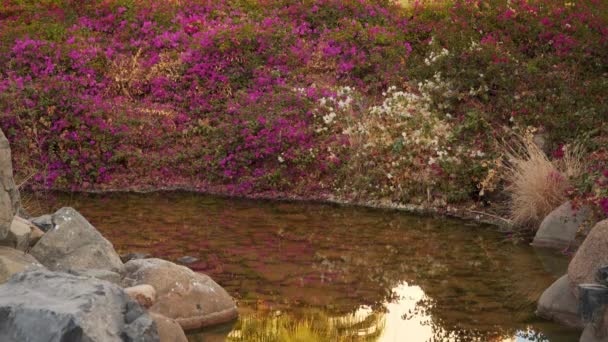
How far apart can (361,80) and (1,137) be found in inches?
478

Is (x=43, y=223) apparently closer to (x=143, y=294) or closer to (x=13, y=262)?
(x=13, y=262)

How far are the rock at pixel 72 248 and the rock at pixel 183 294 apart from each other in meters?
0.28

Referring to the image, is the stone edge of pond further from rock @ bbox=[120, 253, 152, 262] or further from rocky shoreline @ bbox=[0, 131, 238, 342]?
rocky shoreline @ bbox=[0, 131, 238, 342]

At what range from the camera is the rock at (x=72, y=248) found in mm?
9461

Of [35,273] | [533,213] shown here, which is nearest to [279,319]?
[35,273]

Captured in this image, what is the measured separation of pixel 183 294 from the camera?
30.6 feet

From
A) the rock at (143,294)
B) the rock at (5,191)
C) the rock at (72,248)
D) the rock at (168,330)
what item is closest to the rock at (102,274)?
the rock at (143,294)

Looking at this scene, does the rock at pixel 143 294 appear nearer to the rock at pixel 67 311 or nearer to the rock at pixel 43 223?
the rock at pixel 67 311

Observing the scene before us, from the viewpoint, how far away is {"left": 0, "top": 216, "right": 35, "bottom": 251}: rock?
915 centimetres

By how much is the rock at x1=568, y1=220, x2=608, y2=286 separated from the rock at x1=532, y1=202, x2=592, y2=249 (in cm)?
301

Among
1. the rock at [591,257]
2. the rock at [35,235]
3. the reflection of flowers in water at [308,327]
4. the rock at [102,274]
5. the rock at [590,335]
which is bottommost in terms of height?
the reflection of flowers in water at [308,327]

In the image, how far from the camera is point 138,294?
26.9ft

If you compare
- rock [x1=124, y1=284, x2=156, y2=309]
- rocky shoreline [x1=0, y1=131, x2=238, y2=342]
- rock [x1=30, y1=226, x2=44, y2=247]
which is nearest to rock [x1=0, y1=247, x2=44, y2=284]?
rocky shoreline [x1=0, y1=131, x2=238, y2=342]

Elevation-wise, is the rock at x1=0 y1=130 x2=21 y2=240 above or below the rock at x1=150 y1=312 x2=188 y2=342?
above
